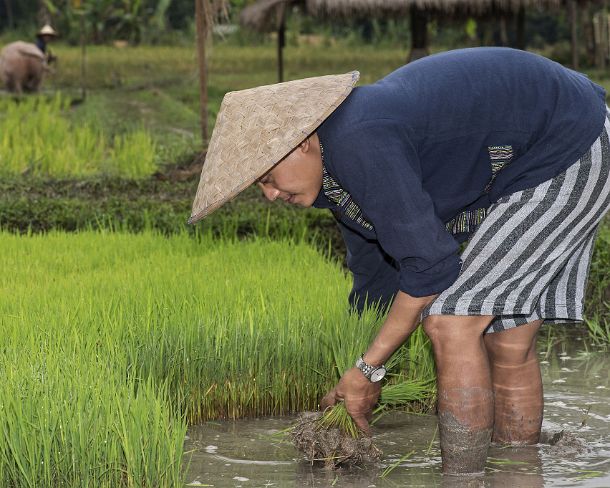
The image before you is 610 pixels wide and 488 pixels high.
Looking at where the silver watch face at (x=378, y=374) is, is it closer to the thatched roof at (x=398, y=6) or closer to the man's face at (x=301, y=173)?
the man's face at (x=301, y=173)

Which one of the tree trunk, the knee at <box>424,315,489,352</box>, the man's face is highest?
the man's face

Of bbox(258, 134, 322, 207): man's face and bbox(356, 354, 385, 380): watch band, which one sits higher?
bbox(258, 134, 322, 207): man's face

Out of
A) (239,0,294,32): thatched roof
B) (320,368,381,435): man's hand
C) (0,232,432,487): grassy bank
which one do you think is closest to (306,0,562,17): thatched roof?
(239,0,294,32): thatched roof

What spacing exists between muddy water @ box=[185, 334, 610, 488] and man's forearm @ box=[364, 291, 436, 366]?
0.43m

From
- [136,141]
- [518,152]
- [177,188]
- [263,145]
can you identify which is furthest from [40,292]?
[136,141]

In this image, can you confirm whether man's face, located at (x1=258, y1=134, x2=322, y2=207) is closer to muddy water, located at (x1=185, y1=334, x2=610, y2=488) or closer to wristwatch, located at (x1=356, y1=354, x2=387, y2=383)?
wristwatch, located at (x1=356, y1=354, x2=387, y2=383)

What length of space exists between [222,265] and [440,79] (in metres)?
2.31

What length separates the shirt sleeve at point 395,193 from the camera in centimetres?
253

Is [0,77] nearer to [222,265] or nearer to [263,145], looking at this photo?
[222,265]

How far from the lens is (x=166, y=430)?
9.17 feet

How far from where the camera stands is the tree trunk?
13.9 meters

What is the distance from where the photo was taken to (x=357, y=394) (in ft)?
9.61

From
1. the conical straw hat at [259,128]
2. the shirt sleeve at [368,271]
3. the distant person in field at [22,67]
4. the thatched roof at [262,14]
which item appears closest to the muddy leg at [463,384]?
the shirt sleeve at [368,271]

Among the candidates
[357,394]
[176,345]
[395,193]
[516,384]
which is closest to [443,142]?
[395,193]
